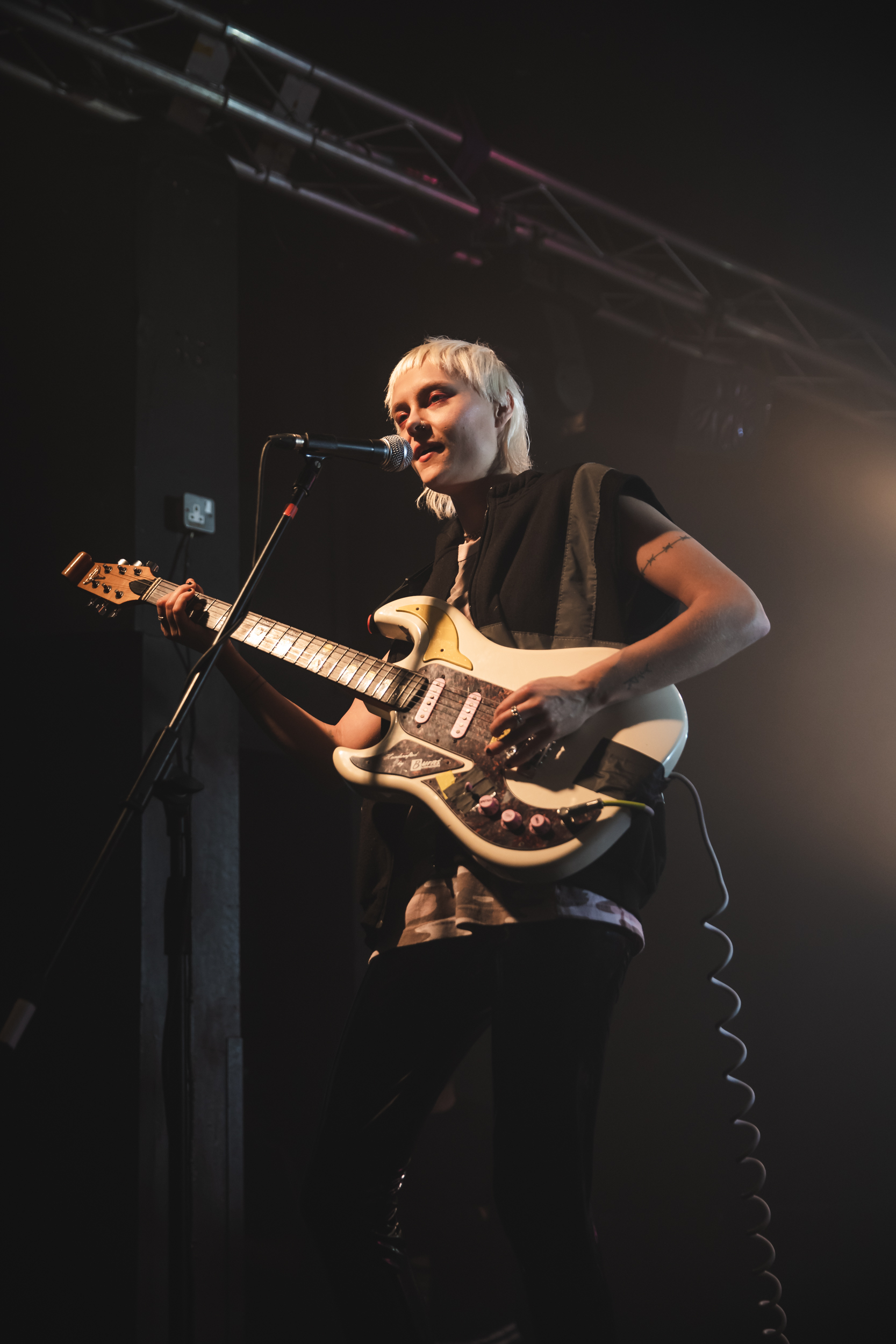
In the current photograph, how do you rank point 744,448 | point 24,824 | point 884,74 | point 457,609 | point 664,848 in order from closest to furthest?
1. point 664,848
2. point 457,609
3. point 24,824
4. point 884,74
5. point 744,448

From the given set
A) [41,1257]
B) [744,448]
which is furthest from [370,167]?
[41,1257]

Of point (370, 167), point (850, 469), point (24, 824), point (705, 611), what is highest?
point (850, 469)

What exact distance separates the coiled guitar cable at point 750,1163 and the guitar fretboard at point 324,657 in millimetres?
530

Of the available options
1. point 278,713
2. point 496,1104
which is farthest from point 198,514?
point 496,1104

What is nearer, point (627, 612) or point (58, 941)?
point (58, 941)

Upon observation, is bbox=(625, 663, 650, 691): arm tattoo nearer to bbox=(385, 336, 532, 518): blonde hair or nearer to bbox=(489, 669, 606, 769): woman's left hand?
bbox=(489, 669, 606, 769): woman's left hand

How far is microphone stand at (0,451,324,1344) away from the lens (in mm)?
1374

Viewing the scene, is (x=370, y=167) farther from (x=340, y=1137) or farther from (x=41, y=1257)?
(x=41, y=1257)

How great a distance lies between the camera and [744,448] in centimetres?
517

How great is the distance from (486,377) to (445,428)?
19 cm

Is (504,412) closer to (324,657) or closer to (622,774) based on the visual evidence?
(324,657)

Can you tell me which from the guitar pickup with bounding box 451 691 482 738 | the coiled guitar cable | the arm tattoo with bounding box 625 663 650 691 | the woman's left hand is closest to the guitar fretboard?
the guitar pickup with bounding box 451 691 482 738

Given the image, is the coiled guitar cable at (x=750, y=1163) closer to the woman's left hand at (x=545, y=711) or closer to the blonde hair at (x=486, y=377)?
the woman's left hand at (x=545, y=711)

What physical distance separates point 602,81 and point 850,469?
2617 mm
